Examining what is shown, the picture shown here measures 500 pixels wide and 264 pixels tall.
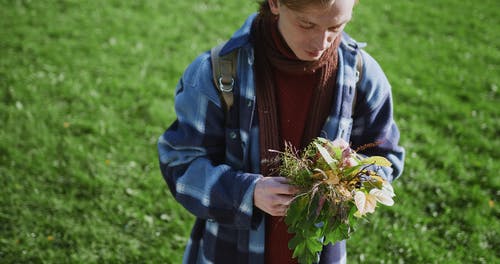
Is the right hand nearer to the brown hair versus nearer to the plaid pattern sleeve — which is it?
the plaid pattern sleeve

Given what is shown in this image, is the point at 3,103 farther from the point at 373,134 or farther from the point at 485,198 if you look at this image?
the point at 485,198

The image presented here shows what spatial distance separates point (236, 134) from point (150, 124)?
11.5 ft

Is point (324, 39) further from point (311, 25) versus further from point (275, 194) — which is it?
point (275, 194)

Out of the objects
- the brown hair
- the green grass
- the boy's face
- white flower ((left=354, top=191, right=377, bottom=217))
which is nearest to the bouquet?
white flower ((left=354, top=191, right=377, bottom=217))

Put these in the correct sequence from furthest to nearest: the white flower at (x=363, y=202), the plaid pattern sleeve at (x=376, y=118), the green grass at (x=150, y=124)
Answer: the green grass at (x=150, y=124) → the plaid pattern sleeve at (x=376, y=118) → the white flower at (x=363, y=202)

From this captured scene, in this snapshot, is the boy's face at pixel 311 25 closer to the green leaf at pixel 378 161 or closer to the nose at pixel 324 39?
the nose at pixel 324 39

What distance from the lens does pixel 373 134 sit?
2186mm

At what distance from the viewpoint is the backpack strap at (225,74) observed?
2000 millimetres

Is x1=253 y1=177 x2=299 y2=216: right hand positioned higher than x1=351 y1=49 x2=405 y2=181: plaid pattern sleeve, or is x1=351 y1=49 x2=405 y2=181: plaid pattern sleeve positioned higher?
x1=351 y1=49 x2=405 y2=181: plaid pattern sleeve

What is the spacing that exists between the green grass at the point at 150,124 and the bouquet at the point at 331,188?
7.49 ft

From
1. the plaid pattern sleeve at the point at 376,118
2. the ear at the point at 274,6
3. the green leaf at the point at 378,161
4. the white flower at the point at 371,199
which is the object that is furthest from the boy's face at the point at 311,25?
the white flower at the point at 371,199

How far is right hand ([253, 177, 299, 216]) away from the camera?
1.85 m

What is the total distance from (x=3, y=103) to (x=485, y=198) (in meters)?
5.06

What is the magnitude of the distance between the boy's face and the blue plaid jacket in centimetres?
19
